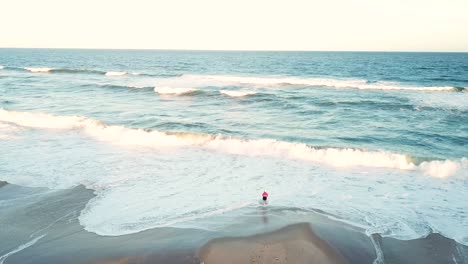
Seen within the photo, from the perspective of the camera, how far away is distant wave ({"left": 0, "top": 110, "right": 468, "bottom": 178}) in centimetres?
1436

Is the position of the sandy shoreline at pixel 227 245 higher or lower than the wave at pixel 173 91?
lower

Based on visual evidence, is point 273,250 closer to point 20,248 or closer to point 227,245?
point 227,245

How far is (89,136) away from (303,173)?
1101cm

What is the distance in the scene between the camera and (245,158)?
607 inches

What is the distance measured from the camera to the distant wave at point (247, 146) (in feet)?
47.1

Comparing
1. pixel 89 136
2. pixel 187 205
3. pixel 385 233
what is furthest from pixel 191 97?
pixel 385 233

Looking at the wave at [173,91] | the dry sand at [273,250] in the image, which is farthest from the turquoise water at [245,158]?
the wave at [173,91]

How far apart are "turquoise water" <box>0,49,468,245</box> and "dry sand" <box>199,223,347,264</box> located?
1314 mm

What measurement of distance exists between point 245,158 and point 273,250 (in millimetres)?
7977

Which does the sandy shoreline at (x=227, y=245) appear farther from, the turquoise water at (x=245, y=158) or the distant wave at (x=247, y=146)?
the distant wave at (x=247, y=146)

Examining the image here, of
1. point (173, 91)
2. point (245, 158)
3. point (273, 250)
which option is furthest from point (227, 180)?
point (173, 91)

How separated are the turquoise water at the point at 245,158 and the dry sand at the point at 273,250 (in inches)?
51.7

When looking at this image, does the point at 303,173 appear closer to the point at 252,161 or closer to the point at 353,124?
the point at 252,161

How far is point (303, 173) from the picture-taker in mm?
13438
